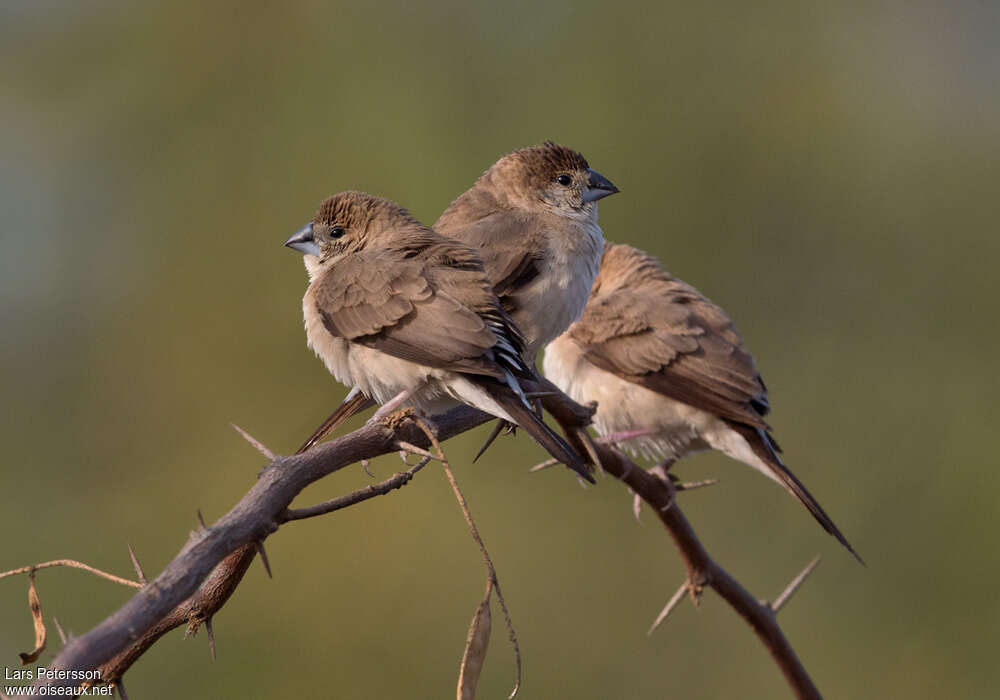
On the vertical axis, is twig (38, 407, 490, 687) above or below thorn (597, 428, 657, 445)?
above

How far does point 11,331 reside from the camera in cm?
1066

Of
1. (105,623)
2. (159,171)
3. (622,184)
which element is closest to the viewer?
(105,623)

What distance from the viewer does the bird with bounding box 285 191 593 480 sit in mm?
3332

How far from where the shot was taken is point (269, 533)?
211 centimetres

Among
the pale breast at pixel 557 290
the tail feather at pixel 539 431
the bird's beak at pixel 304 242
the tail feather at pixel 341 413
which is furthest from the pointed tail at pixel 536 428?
the bird's beak at pixel 304 242

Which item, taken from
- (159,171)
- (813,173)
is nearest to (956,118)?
(813,173)

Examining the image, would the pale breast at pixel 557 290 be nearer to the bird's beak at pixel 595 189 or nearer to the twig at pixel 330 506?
the bird's beak at pixel 595 189

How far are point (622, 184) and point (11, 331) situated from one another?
210 inches

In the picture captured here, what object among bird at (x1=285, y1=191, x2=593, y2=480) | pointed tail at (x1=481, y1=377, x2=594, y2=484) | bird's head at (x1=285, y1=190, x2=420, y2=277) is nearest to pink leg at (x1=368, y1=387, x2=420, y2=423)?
bird at (x1=285, y1=191, x2=593, y2=480)

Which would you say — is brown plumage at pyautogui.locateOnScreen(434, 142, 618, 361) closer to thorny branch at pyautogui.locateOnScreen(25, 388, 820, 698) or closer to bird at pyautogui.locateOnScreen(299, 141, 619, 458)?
bird at pyautogui.locateOnScreen(299, 141, 619, 458)

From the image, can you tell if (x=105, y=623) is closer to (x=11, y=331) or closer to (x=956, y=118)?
(x=11, y=331)

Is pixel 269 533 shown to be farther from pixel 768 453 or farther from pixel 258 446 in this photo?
pixel 768 453

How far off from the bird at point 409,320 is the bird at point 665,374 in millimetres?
2100

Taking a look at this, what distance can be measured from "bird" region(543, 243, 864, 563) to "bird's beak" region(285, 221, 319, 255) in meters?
2.10
